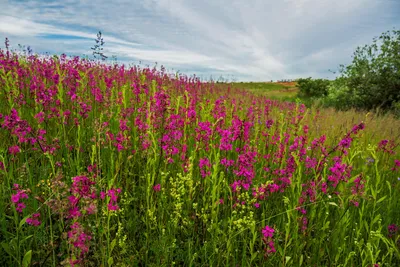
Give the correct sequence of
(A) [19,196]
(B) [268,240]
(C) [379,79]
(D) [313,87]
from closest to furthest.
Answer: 1. (A) [19,196]
2. (B) [268,240]
3. (C) [379,79]
4. (D) [313,87]

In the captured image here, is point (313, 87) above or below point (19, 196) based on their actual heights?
above

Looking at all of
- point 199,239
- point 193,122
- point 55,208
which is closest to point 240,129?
point 199,239

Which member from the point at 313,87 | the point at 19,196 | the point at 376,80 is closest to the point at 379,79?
the point at 376,80

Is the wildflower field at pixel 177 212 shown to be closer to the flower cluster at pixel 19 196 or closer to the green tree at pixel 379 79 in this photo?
the flower cluster at pixel 19 196

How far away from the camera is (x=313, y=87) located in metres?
20.8

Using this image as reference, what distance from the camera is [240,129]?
291cm

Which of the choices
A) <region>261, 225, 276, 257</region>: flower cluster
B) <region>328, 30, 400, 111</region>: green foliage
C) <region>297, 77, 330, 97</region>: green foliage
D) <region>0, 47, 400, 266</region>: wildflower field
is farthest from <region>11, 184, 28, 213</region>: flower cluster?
<region>297, 77, 330, 97</region>: green foliage

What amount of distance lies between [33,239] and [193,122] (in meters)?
2.53

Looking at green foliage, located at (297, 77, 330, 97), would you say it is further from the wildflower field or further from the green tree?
the wildflower field

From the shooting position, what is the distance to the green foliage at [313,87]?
2055cm

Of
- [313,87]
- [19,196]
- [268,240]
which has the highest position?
[313,87]

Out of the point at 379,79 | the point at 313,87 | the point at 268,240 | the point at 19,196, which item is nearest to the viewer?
the point at 19,196

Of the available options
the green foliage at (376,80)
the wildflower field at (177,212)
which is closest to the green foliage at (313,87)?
the green foliage at (376,80)

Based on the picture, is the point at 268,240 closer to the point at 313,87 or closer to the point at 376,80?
the point at 376,80
